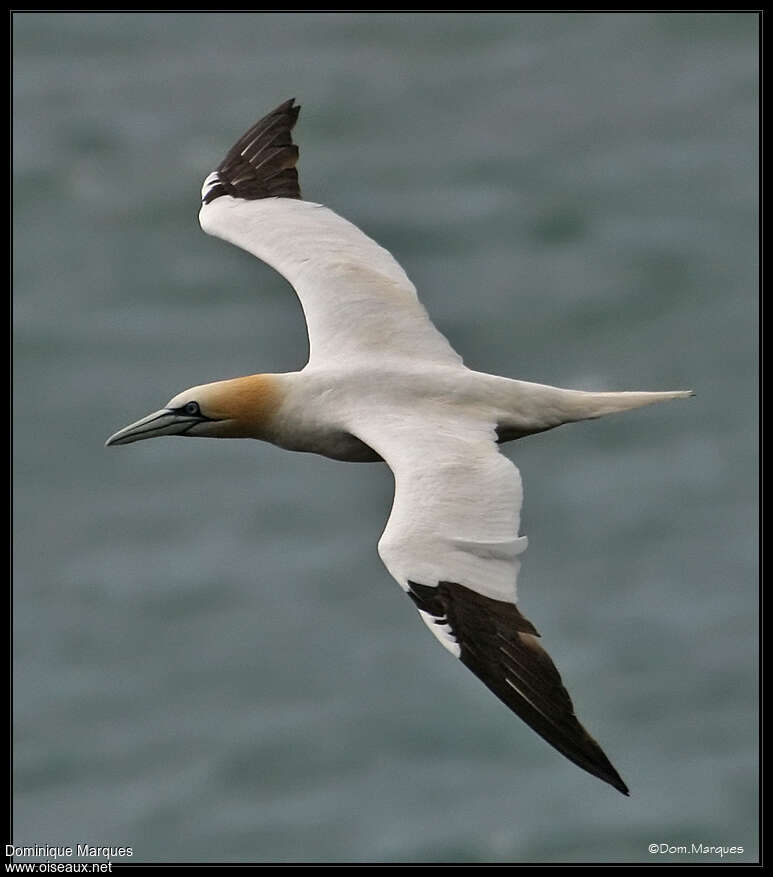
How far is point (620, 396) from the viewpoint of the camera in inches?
420

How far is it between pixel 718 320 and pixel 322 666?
7553 millimetres

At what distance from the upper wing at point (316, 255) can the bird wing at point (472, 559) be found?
1034 mm

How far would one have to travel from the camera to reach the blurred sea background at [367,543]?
20.8 metres

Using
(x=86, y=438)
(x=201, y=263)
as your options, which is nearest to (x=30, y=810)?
(x=86, y=438)

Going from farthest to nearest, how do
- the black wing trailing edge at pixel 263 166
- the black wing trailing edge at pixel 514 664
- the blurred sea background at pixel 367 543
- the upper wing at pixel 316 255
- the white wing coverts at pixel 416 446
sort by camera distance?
1. the blurred sea background at pixel 367 543
2. the black wing trailing edge at pixel 263 166
3. the upper wing at pixel 316 255
4. the white wing coverts at pixel 416 446
5. the black wing trailing edge at pixel 514 664

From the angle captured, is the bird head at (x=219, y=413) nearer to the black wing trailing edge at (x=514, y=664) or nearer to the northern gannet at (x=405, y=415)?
the northern gannet at (x=405, y=415)

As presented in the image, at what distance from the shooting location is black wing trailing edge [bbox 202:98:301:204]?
505 inches

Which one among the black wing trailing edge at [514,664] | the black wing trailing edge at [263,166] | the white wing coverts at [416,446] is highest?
the black wing trailing edge at [263,166]

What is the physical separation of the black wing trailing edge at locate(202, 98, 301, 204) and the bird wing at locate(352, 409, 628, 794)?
3.09m

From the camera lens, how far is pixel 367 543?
2317 centimetres

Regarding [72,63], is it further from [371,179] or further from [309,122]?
[371,179]

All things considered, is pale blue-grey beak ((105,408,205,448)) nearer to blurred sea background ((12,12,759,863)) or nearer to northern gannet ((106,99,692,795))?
northern gannet ((106,99,692,795))

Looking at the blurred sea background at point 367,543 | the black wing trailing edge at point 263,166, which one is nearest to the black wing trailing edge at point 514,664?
the black wing trailing edge at point 263,166

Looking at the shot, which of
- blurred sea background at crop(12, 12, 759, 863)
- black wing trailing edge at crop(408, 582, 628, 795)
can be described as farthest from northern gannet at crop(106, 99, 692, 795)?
blurred sea background at crop(12, 12, 759, 863)
